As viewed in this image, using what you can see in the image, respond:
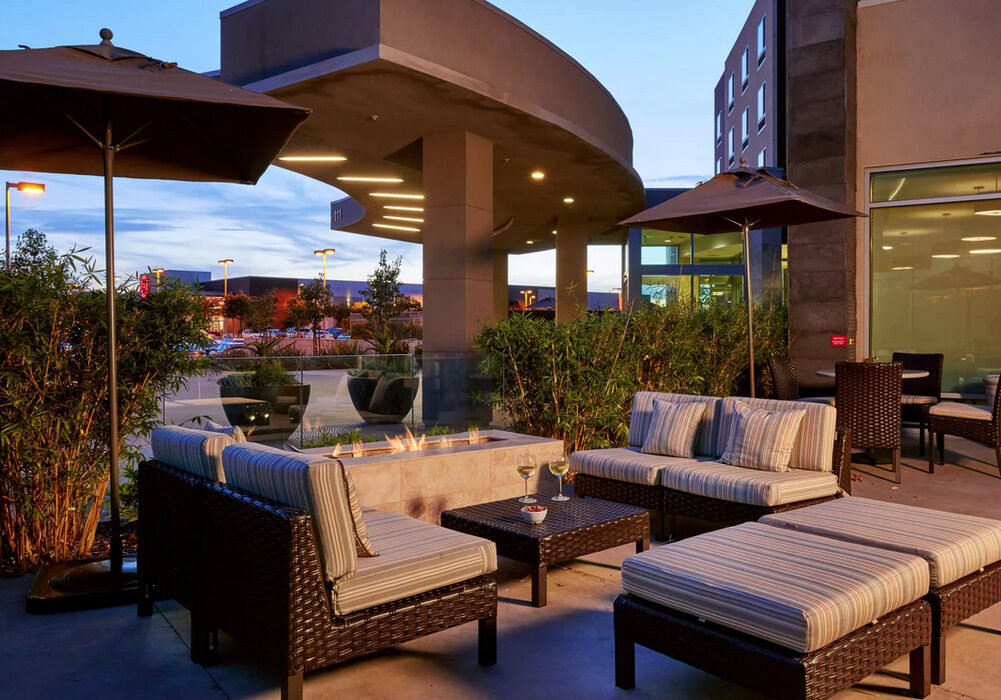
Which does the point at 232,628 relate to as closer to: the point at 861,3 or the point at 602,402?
the point at 602,402

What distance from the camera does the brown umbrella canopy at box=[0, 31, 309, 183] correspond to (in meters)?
3.14

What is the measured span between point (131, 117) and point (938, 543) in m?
4.15

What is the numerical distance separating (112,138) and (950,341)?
932 cm

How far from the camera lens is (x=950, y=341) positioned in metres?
9.06

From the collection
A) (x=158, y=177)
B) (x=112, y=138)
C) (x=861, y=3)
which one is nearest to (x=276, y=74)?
(x=158, y=177)

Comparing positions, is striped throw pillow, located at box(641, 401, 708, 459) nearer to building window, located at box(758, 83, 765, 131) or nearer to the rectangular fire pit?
the rectangular fire pit

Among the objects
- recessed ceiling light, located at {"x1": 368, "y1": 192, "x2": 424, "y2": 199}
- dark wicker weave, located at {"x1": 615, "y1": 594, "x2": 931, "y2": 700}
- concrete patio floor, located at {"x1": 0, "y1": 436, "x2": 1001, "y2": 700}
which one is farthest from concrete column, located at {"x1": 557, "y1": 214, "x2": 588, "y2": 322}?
dark wicker weave, located at {"x1": 615, "y1": 594, "x2": 931, "y2": 700}

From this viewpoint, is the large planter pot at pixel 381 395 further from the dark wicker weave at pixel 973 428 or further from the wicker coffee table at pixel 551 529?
the dark wicker weave at pixel 973 428

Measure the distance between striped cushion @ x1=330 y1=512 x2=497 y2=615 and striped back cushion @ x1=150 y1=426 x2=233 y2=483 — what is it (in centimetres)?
67

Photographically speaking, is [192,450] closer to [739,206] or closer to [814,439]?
[814,439]

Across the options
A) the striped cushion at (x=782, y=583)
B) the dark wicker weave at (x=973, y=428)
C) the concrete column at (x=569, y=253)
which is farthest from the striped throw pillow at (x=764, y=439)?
the concrete column at (x=569, y=253)

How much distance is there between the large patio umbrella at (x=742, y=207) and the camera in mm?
5641

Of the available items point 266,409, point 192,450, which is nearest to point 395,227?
point 266,409

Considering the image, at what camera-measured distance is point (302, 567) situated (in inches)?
89.4
